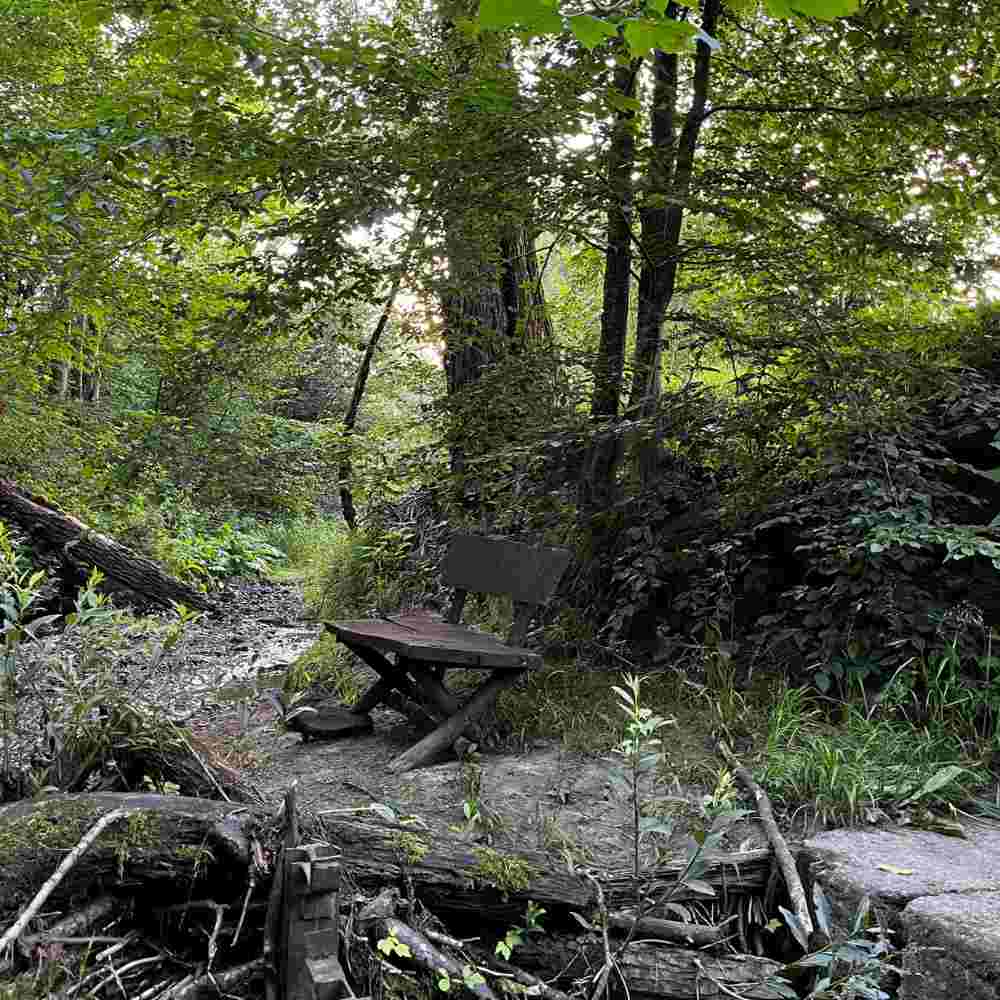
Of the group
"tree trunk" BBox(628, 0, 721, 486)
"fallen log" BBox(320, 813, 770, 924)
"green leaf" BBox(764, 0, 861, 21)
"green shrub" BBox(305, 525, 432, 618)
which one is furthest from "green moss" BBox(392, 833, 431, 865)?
"green shrub" BBox(305, 525, 432, 618)

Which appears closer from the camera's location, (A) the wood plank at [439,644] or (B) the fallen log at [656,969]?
(B) the fallen log at [656,969]

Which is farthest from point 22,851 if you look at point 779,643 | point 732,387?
point 732,387

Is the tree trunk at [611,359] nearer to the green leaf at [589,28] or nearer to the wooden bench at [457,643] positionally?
the wooden bench at [457,643]

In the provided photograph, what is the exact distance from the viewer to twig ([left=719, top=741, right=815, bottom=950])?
8.37ft

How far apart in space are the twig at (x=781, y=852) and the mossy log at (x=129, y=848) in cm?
159

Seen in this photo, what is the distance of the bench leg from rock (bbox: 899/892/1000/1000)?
207 cm

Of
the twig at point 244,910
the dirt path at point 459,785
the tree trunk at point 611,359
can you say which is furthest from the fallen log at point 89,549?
the twig at point 244,910

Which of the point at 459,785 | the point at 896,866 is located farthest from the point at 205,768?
the point at 896,866

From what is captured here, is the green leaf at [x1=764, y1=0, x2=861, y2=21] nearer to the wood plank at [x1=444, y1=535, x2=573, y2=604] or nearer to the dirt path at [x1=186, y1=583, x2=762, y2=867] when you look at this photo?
the dirt path at [x1=186, y1=583, x2=762, y2=867]

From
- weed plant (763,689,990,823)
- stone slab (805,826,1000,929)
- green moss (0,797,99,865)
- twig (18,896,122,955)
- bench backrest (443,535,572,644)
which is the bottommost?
twig (18,896,122,955)

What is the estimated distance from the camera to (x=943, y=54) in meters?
5.20

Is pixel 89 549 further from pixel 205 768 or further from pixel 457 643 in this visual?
pixel 205 768

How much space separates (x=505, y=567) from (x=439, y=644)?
705 mm

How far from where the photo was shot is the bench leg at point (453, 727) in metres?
4.05
